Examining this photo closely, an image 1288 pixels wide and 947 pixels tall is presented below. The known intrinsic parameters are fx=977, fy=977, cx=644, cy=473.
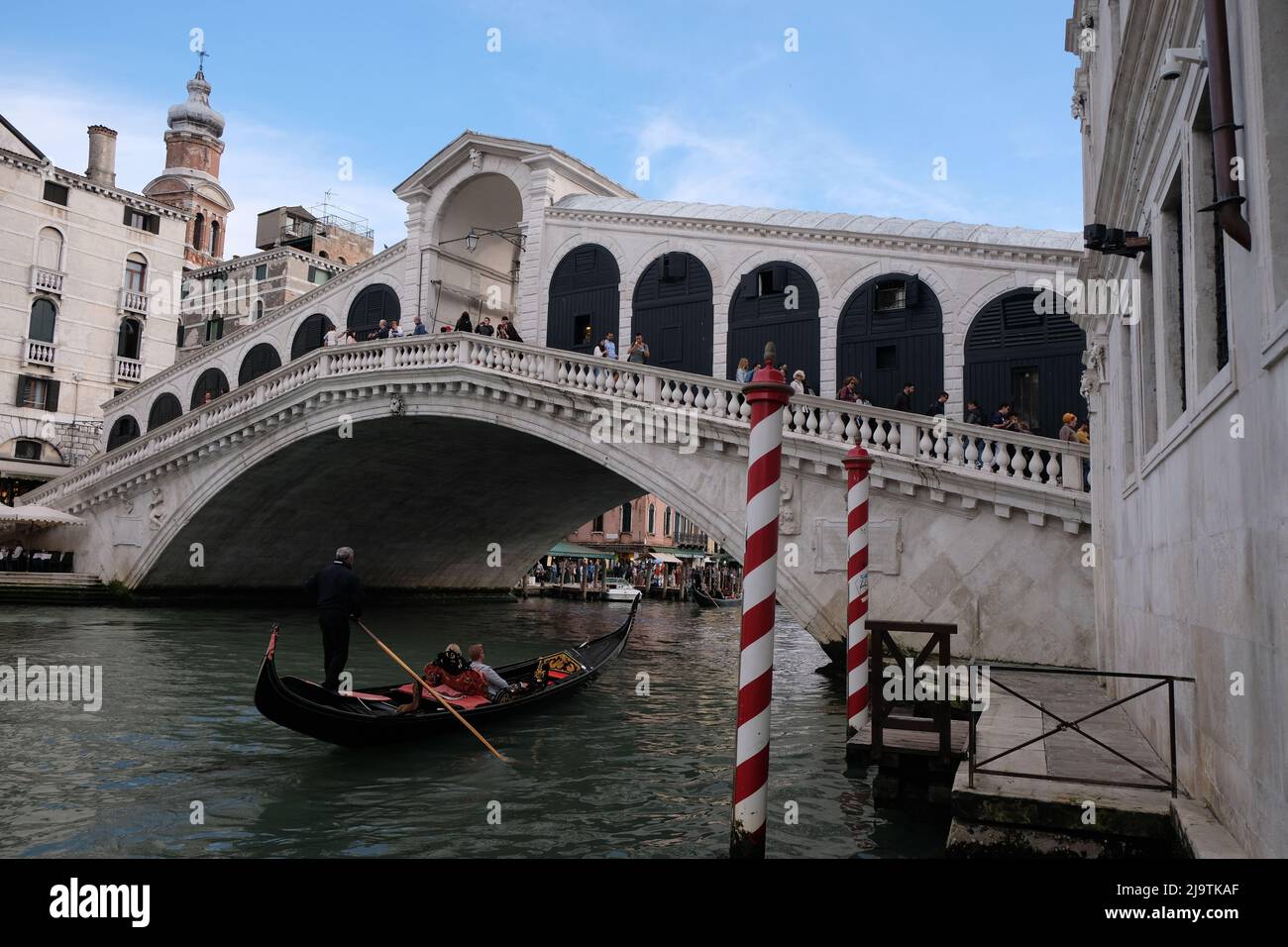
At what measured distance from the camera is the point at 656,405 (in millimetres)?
13312

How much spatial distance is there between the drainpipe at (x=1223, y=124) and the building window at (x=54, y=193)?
30671 millimetres

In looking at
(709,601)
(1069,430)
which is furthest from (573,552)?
(1069,430)

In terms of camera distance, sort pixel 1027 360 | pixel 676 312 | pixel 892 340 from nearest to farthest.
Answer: pixel 1027 360 < pixel 892 340 < pixel 676 312

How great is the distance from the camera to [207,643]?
592 inches

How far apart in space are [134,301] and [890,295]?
79.7 feet

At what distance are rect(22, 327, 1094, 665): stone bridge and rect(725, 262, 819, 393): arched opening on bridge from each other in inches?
69.8

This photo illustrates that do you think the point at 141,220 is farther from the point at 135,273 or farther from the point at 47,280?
the point at 47,280

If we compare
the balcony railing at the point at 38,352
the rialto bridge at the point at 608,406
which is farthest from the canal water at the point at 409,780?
the balcony railing at the point at 38,352

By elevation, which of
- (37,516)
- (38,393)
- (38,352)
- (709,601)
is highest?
(38,352)

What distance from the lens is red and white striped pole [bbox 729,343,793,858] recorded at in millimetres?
4508

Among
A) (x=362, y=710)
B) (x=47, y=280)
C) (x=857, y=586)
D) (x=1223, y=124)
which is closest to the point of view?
(x=1223, y=124)

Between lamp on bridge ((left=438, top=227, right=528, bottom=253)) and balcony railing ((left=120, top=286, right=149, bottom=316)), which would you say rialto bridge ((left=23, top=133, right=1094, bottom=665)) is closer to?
lamp on bridge ((left=438, top=227, right=528, bottom=253))

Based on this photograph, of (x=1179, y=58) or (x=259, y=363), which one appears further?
(x=259, y=363)

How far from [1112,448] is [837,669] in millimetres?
5782
